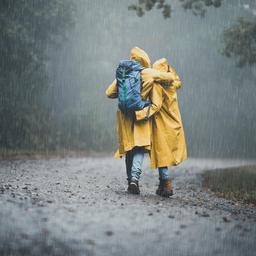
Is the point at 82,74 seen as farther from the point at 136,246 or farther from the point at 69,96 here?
the point at 136,246

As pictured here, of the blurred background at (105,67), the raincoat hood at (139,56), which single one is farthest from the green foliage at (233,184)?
the blurred background at (105,67)

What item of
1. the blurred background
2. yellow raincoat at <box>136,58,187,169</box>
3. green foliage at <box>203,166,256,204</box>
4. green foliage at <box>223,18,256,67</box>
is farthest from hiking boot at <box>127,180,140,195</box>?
green foliage at <box>223,18,256,67</box>

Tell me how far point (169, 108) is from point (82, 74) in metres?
22.5

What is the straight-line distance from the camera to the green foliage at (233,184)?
881 centimetres

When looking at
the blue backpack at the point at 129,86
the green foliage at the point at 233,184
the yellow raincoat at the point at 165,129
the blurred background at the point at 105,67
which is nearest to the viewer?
the blue backpack at the point at 129,86

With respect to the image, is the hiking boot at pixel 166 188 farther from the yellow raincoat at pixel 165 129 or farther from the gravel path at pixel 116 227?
the gravel path at pixel 116 227

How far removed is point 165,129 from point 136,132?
0.46 metres

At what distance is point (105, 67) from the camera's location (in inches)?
1249

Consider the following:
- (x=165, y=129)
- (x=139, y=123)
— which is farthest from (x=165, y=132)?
(x=139, y=123)

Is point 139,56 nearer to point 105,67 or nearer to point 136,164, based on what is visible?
point 136,164

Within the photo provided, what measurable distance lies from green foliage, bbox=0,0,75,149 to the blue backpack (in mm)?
12315

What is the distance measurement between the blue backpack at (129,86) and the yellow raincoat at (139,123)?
15 cm

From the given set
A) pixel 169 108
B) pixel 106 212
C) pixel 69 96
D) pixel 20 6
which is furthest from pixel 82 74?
pixel 106 212

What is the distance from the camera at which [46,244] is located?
4.07 metres
